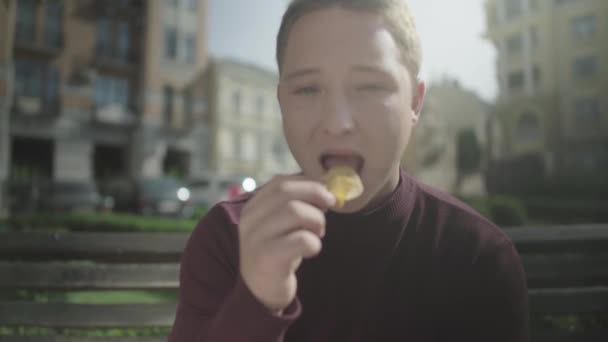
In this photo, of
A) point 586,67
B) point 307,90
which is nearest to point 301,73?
point 307,90

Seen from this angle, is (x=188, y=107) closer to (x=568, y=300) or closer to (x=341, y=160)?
(x=568, y=300)

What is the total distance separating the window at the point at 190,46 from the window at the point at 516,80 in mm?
23228

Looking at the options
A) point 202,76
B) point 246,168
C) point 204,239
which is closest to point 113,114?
point 202,76

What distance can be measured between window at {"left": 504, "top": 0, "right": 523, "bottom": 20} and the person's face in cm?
3407

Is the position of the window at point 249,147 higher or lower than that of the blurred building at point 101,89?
lower

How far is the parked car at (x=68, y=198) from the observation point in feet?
38.1

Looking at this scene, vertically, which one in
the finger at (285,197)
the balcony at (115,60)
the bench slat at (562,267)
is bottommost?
the bench slat at (562,267)

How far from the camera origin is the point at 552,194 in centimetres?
2214

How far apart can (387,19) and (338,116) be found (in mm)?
250

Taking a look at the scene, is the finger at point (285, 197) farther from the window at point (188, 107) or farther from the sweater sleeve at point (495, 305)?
the window at point (188, 107)

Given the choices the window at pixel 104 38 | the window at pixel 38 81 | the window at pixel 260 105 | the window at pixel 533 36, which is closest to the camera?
the window at pixel 38 81

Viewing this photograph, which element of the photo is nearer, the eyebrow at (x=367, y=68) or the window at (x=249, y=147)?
the eyebrow at (x=367, y=68)

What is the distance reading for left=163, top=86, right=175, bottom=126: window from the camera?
71.1 feet

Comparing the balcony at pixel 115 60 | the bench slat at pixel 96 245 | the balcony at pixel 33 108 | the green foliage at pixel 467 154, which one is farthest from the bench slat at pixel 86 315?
the green foliage at pixel 467 154
